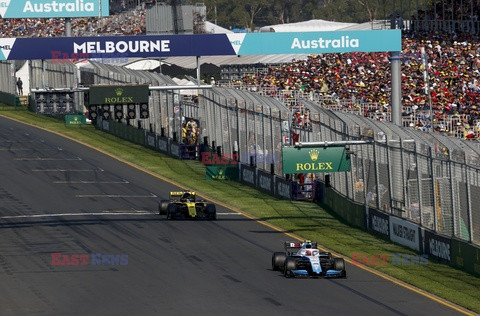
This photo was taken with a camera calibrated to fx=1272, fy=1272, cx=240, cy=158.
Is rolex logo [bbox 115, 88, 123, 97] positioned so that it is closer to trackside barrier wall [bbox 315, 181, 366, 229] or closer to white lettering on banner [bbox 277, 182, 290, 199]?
trackside barrier wall [bbox 315, 181, 366, 229]

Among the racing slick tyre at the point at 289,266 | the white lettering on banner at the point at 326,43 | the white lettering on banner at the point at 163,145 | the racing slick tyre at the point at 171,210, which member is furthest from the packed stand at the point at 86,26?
the racing slick tyre at the point at 289,266

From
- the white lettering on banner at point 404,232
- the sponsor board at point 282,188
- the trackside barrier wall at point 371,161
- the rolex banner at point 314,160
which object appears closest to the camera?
the trackside barrier wall at point 371,161

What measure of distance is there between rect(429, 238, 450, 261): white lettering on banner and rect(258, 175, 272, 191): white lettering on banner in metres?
17.9

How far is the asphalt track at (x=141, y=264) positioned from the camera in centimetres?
2903

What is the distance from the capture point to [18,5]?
57.5 metres

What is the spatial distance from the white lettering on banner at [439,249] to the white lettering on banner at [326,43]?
11.1 m

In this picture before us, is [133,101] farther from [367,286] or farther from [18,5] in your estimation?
[18,5]

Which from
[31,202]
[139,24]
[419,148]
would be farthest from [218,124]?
[139,24]

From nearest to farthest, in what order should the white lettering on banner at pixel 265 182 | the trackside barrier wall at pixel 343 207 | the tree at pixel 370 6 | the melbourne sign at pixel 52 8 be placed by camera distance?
the trackside barrier wall at pixel 343 207 → the white lettering on banner at pixel 265 182 → the melbourne sign at pixel 52 8 → the tree at pixel 370 6

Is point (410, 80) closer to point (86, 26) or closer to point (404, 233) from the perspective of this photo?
point (404, 233)

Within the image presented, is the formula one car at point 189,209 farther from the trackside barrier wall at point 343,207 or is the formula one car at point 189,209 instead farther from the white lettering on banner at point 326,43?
the white lettering on banner at point 326,43

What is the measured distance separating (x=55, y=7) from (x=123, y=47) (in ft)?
48.5

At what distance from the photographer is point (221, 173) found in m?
58.7

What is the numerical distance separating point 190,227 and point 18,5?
60.9 ft
